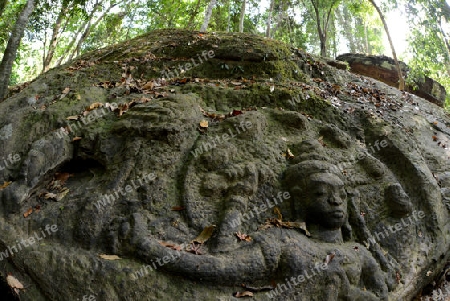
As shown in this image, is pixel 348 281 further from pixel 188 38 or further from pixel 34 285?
pixel 188 38

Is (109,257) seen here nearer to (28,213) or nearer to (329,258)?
(28,213)

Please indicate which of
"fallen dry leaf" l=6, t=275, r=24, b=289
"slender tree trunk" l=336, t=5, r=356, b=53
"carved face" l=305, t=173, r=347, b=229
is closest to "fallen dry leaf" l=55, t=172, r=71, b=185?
"fallen dry leaf" l=6, t=275, r=24, b=289

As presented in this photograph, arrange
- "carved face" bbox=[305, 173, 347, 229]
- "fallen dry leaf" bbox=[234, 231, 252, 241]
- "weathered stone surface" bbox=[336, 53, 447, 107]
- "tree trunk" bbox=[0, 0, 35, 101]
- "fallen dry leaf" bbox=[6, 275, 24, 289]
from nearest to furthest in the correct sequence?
"fallen dry leaf" bbox=[6, 275, 24, 289], "fallen dry leaf" bbox=[234, 231, 252, 241], "carved face" bbox=[305, 173, 347, 229], "tree trunk" bbox=[0, 0, 35, 101], "weathered stone surface" bbox=[336, 53, 447, 107]

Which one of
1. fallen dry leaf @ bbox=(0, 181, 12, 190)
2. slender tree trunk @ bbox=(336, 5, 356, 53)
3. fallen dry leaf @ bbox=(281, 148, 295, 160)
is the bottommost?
fallen dry leaf @ bbox=(0, 181, 12, 190)

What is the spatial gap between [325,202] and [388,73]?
40.1 feet

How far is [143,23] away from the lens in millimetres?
17625

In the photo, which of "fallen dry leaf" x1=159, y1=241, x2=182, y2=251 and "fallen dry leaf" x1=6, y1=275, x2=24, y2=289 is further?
"fallen dry leaf" x1=159, y1=241, x2=182, y2=251

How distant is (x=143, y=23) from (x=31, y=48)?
5.51 meters

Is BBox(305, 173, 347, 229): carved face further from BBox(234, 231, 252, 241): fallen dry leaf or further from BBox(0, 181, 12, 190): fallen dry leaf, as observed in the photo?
BBox(0, 181, 12, 190): fallen dry leaf

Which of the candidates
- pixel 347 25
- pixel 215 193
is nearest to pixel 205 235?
pixel 215 193

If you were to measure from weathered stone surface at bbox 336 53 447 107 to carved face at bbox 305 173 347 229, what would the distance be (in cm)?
1170

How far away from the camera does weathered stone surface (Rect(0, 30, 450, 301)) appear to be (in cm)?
311

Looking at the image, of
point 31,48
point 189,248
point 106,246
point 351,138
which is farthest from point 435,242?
point 31,48

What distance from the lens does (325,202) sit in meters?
3.83
